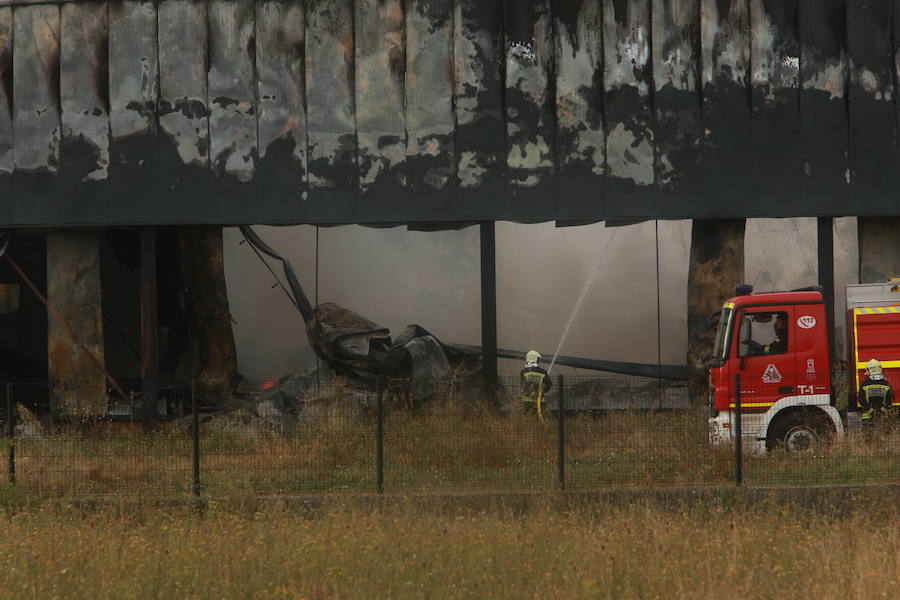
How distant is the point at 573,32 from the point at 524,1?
112 centimetres

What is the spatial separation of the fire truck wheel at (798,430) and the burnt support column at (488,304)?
7.02 m

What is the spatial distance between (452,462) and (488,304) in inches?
339

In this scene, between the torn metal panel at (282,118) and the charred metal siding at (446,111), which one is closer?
the charred metal siding at (446,111)

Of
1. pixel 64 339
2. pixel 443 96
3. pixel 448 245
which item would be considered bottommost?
pixel 64 339

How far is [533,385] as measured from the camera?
20047 mm

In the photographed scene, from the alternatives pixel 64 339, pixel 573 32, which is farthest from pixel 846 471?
pixel 64 339

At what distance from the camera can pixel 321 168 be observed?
23.5m

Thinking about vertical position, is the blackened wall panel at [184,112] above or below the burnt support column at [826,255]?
above

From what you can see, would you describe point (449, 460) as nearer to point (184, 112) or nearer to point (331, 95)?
point (331, 95)

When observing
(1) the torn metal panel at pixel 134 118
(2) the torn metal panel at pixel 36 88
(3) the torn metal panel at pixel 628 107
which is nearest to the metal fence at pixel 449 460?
(3) the torn metal panel at pixel 628 107

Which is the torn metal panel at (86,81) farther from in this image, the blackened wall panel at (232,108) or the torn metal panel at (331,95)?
the torn metal panel at (331,95)

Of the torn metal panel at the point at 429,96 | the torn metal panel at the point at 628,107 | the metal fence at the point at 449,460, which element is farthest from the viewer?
the torn metal panel at the point at 429,96

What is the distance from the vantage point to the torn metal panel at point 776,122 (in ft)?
76.2

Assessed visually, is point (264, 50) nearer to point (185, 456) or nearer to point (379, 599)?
point (185, 456)
